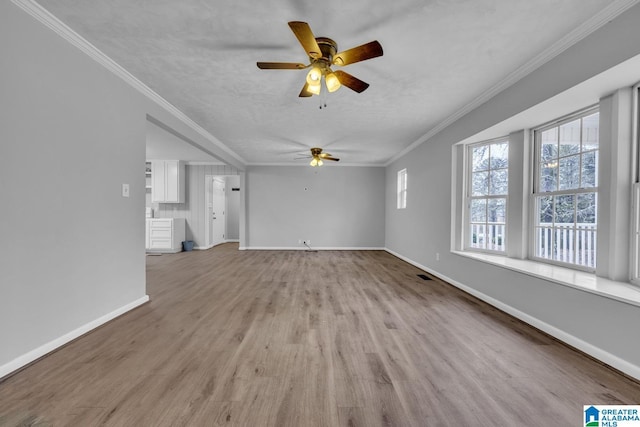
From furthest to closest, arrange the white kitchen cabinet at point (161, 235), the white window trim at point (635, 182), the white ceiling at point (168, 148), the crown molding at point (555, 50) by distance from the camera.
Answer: the white kitchen cabinet at point (161, 235)
the white ceiling at point (168, 148)
the white window trim at point (635, 182)
the crown molding at point (555, 50)

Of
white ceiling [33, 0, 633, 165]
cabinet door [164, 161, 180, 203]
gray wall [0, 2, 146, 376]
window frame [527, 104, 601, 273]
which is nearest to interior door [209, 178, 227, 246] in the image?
cabinet door [164, 161, 180, 203]

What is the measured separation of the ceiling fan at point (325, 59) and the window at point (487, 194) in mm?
2342

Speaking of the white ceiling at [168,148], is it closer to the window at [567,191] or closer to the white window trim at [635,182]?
the window at [567,191]

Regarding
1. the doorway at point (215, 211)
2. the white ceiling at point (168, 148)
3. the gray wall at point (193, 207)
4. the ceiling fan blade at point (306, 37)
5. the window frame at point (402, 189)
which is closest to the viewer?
the ceiling fan blade at point (306, 37)

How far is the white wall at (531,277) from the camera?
5.87 feet

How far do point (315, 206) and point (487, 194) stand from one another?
16.0 ft

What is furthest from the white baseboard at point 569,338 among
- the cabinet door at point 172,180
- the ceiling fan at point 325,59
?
the cabinet door at point 172,180

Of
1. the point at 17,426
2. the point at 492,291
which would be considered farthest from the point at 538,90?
the point at 17,426

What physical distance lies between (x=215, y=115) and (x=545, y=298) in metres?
4.62

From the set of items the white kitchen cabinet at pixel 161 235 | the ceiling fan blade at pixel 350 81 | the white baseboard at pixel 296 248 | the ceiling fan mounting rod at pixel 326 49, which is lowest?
the white baseboard at pixel 296 248

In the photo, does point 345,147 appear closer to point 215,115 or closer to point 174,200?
point 215,115

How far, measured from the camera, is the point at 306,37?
1829 millimetres

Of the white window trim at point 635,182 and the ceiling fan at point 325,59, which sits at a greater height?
the ceiling fan at point 325,59

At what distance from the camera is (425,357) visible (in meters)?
1.96
